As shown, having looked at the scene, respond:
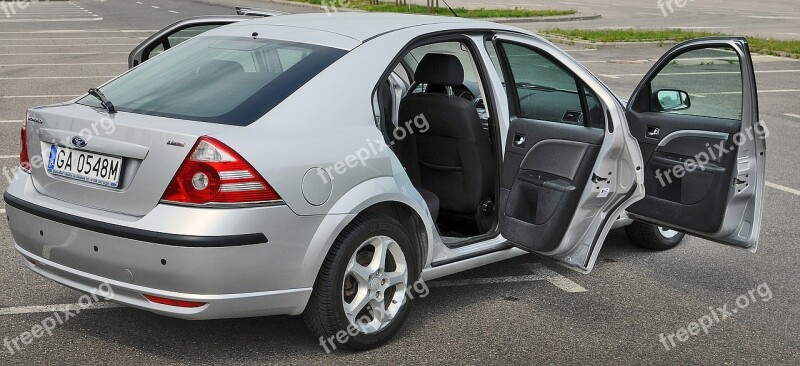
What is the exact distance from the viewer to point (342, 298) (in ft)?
14.5

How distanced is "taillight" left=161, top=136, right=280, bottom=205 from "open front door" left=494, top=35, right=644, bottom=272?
5.23ft

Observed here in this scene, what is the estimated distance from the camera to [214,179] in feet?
13.0

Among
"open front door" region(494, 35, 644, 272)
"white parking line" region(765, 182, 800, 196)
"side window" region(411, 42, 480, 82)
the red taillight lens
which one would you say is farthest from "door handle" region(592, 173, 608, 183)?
"white parking line" region(765, 182, 800, 196)

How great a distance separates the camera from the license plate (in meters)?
4.17

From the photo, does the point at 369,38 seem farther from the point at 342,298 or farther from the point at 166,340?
the point at 166,340

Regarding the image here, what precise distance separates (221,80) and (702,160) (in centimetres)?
266

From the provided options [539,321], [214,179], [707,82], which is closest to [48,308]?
[214,179]

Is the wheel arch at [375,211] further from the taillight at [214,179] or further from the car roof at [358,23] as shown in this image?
the car roof at [358,23]

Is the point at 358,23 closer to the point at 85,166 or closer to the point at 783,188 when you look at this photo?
the point at 85,166

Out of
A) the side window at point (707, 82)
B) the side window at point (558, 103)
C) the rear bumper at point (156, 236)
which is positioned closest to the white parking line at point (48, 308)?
the rear bumper at point (156, 236)

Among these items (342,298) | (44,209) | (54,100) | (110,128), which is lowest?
(54,100)

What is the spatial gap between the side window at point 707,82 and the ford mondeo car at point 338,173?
13.8ft

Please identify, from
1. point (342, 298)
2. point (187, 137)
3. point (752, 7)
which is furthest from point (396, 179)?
point (752, 7)

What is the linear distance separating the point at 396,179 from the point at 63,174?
1460 mm
